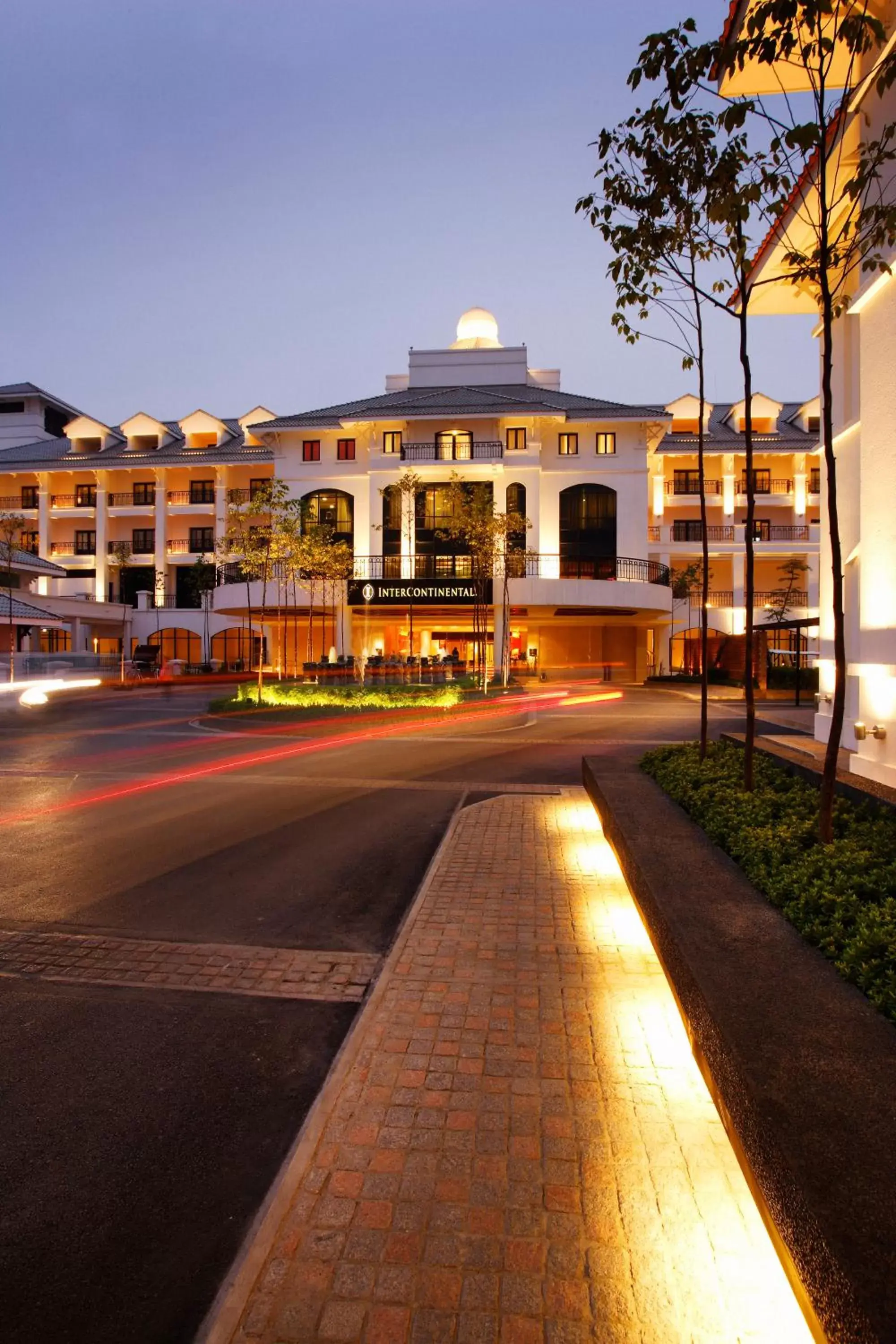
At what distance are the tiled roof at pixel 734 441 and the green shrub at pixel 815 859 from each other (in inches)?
1612

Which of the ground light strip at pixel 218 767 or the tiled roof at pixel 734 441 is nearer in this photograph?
the ground light strip at pixel 218 767

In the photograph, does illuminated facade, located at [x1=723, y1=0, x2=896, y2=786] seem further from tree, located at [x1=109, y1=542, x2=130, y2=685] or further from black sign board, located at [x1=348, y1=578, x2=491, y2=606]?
tree, located at [x1=109, y1=542, x2=130, y2=685]

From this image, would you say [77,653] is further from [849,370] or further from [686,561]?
[849,370]

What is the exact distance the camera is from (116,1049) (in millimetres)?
4262

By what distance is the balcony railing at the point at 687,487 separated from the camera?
49188 mm

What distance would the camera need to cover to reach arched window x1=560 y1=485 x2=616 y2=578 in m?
44.1

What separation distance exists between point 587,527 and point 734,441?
1183 centimetres

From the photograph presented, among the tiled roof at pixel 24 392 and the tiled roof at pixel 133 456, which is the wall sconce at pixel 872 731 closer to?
the tiled roof at pixel 133 456

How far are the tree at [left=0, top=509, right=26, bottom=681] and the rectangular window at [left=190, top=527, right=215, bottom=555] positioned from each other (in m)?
10.5

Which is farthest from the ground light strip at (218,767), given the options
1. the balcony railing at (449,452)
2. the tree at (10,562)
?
the balcony railing at (449,452)

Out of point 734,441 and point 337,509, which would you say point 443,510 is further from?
point 734,441

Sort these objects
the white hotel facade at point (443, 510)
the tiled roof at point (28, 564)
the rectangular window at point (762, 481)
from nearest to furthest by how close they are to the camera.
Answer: the tiled roof at point (28, 564), the white hotel facade at point (443, 510), the rectangular window at point (762, 481)

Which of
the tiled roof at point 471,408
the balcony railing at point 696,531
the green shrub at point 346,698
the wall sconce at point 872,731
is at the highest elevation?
the tiled roof at point 471,408

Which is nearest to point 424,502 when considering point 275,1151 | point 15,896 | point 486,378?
point 486,378
